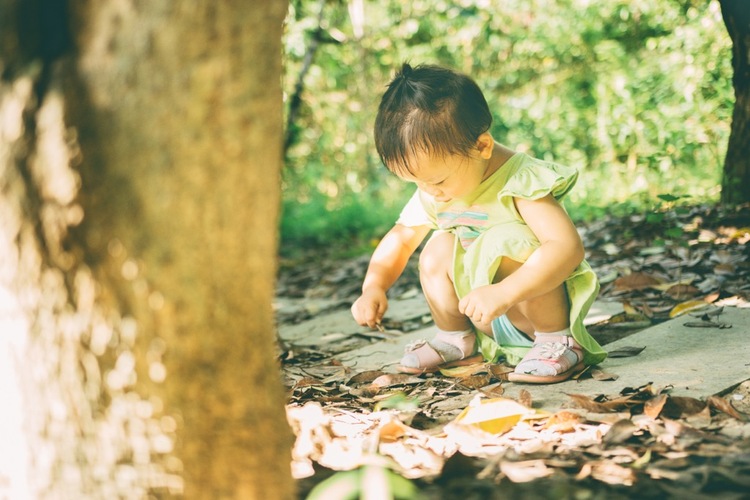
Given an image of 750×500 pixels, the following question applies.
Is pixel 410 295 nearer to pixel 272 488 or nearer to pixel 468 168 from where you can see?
pixel 468 168

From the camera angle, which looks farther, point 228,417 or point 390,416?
point 390,416

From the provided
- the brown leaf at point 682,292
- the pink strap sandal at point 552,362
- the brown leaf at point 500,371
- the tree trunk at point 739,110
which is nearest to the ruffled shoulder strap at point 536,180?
the pink strap sandal at point 552,362

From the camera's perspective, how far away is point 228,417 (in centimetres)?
114

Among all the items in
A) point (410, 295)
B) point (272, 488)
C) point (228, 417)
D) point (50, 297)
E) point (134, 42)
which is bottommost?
point (410, 295)

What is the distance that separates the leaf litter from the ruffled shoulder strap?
573mm

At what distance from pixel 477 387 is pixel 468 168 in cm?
68

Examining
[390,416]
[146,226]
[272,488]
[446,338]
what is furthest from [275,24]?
[446,338]

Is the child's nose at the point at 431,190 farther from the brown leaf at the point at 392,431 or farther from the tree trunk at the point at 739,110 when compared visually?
the tree trunk at the point at 739,110

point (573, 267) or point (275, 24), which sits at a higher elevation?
point (275, 24)

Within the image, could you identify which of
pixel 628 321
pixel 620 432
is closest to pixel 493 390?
pixel 620 432

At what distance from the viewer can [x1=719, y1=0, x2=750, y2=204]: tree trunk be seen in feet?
12.8

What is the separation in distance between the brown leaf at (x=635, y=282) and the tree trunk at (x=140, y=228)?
8.87ft

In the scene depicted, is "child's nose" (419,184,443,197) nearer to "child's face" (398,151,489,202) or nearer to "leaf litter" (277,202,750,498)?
"child's face" (398,151,489,202)

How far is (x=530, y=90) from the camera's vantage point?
1065 centimetres
